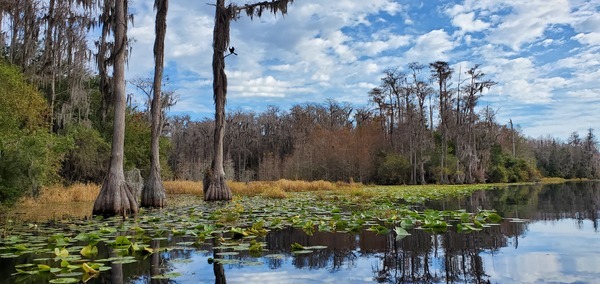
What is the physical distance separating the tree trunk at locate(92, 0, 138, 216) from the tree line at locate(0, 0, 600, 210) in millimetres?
41

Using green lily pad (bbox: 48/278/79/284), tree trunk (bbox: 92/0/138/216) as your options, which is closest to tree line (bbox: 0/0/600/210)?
tree trunk (bbox: 92/0/138/216)

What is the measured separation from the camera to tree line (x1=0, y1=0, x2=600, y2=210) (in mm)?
13136

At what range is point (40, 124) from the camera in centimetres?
1950

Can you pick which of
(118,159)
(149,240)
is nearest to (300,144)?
(118,159)

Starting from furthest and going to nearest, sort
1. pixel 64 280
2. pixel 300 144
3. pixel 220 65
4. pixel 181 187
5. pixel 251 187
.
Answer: pixel 300 144
pixel 181 187
pixel 251 187
pixel 220 65
pixel 64 280

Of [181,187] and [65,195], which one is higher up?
[181,187]

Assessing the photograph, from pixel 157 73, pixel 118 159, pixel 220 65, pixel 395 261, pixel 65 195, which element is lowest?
pixel 395 261

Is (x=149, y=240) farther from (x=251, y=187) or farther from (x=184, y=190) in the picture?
(x=184, y=190)

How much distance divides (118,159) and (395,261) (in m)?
9.22

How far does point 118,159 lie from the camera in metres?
11.3

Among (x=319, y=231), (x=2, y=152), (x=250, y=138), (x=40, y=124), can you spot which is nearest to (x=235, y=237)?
(x=319, y=231)

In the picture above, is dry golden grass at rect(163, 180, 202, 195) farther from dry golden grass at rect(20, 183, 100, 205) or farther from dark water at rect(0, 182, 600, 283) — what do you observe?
dark water at rect(0, 182, 600, 283)

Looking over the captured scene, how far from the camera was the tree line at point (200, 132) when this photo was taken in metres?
13.1

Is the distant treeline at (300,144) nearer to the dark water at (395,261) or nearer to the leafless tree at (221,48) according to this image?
the leafless tree at (221,48)
